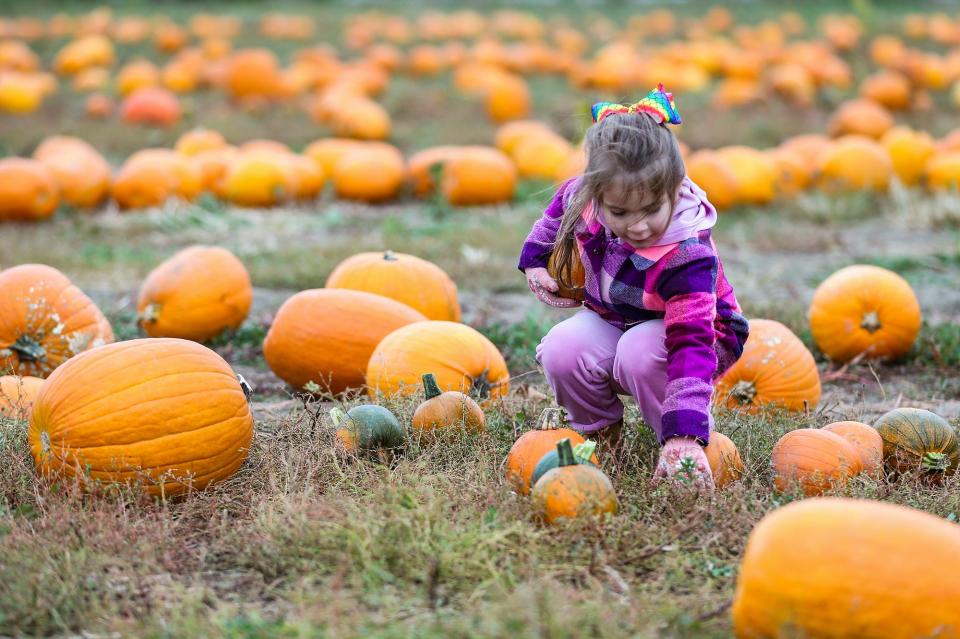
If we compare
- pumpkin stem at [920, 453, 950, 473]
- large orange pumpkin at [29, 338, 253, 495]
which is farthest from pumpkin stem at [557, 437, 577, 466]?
pumpkin stem at [920, 453, 950, 473]

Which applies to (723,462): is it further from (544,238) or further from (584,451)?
(544,238)

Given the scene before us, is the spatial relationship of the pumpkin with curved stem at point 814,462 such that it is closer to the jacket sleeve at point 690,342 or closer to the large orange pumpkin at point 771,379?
the jacket sleeve at point 690,342

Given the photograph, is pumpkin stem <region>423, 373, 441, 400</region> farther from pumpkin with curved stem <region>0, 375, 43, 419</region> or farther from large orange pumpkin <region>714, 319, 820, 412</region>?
pumpkin with curved stem <region>0, 375, 43, 419</region>

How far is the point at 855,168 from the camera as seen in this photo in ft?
30.0

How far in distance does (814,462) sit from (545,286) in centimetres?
113

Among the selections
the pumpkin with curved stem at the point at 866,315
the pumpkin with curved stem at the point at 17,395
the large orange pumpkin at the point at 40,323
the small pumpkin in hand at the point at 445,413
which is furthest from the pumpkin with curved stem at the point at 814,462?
the large orange pumpkin at the point at 40,323

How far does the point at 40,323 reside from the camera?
180 inches

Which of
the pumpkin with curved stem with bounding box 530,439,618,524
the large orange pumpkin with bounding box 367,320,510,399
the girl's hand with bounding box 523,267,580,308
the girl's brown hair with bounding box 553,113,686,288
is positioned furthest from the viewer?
the large orange pumpkin with bounding box 367,320,510,399

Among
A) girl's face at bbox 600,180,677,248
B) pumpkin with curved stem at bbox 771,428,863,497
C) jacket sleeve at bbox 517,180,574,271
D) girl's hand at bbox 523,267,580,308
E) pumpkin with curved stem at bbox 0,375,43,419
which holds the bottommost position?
pumpkin with curved stem at bbox 771,428,863,497

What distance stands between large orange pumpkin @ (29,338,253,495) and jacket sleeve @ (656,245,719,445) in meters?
1.50

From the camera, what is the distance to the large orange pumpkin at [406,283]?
5.27 meters

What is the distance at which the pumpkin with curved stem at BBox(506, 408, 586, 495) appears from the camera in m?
3.35

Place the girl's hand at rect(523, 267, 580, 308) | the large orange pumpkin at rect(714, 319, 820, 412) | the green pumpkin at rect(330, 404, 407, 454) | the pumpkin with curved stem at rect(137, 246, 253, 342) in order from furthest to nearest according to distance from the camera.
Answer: the pumpkin with curved stem at rect(137, 246, 253, 342) → the large orange pumpkin at rect(714, 319, 820, 412) → the girl's hand at rect(523, 267, 580, 308) → the green pumpkin at rect(330, 404, 407, 454)

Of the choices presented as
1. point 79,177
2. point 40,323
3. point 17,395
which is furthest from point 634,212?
point 79,177
